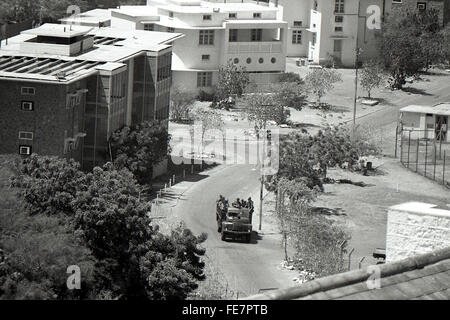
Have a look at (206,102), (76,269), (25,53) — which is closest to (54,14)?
(206,102)

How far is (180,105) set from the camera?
299 feet

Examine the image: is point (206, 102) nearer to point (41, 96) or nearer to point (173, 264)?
point (41, 96)

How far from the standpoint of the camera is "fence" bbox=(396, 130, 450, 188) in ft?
261

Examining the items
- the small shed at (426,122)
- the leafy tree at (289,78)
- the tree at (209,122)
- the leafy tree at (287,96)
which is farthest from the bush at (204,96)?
the small shed at (426,122)

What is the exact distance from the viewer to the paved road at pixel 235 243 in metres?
53.0

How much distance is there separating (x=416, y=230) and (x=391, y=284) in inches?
267

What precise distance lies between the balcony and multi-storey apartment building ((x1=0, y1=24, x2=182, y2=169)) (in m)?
22.7

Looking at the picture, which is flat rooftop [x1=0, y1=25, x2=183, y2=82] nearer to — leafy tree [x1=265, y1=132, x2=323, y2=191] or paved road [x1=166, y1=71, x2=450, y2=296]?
paved road [x1=166, y1=71, x2=450, y2=296]

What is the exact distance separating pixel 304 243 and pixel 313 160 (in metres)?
15.8

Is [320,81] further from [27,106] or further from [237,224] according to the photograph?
[27,106]

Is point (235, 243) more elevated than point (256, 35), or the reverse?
point (256, 35)

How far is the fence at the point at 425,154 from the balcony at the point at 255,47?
18.2m

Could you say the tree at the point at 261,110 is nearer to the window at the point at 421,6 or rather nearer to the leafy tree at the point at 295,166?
the leafy tree at the point at 295,166

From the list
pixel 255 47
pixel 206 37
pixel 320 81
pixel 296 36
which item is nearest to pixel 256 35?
pixel 255 47
